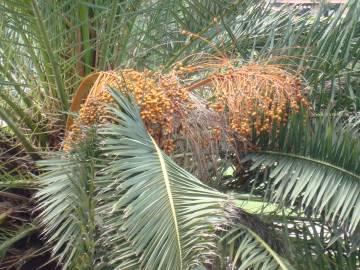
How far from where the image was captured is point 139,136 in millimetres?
3127

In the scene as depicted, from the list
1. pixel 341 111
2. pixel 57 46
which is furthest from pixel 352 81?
pixel 57 46

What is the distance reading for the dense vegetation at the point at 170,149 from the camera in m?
2.94

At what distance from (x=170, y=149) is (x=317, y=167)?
705 mm

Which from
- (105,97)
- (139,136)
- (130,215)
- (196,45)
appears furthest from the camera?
(196,45)

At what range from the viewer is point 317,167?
3.58 metres

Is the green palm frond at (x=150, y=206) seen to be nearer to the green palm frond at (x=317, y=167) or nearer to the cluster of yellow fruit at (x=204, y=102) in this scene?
the cluster of yellow fruit at (x=204, y=102)

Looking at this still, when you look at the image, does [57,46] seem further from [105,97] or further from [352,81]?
[352,81]

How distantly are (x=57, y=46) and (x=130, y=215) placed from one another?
62.9 inches

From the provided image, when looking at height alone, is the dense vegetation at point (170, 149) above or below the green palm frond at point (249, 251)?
above

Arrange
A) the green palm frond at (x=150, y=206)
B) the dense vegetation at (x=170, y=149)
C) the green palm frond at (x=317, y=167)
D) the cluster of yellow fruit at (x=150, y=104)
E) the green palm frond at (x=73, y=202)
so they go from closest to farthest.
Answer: the green palm frond at (x=150, y=206)
the dense vegetation at (x=170, y=149)
the green palm frond at (x=73, y=202)
the cluster of yellow fruit at (x=150, y=104)
the green palm frond at (x=317, y=167)

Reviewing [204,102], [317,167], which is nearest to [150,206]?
[204,102]

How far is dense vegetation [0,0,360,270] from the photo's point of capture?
9.66 feet

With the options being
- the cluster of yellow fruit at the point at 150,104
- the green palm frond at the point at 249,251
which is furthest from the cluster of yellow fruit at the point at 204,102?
the green palm frond at the point at 249,251

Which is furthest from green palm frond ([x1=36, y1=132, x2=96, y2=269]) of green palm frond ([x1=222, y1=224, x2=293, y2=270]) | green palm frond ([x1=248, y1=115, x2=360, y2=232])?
green palm frond ([x1=248, y1=115, x2=360, y2=232])
